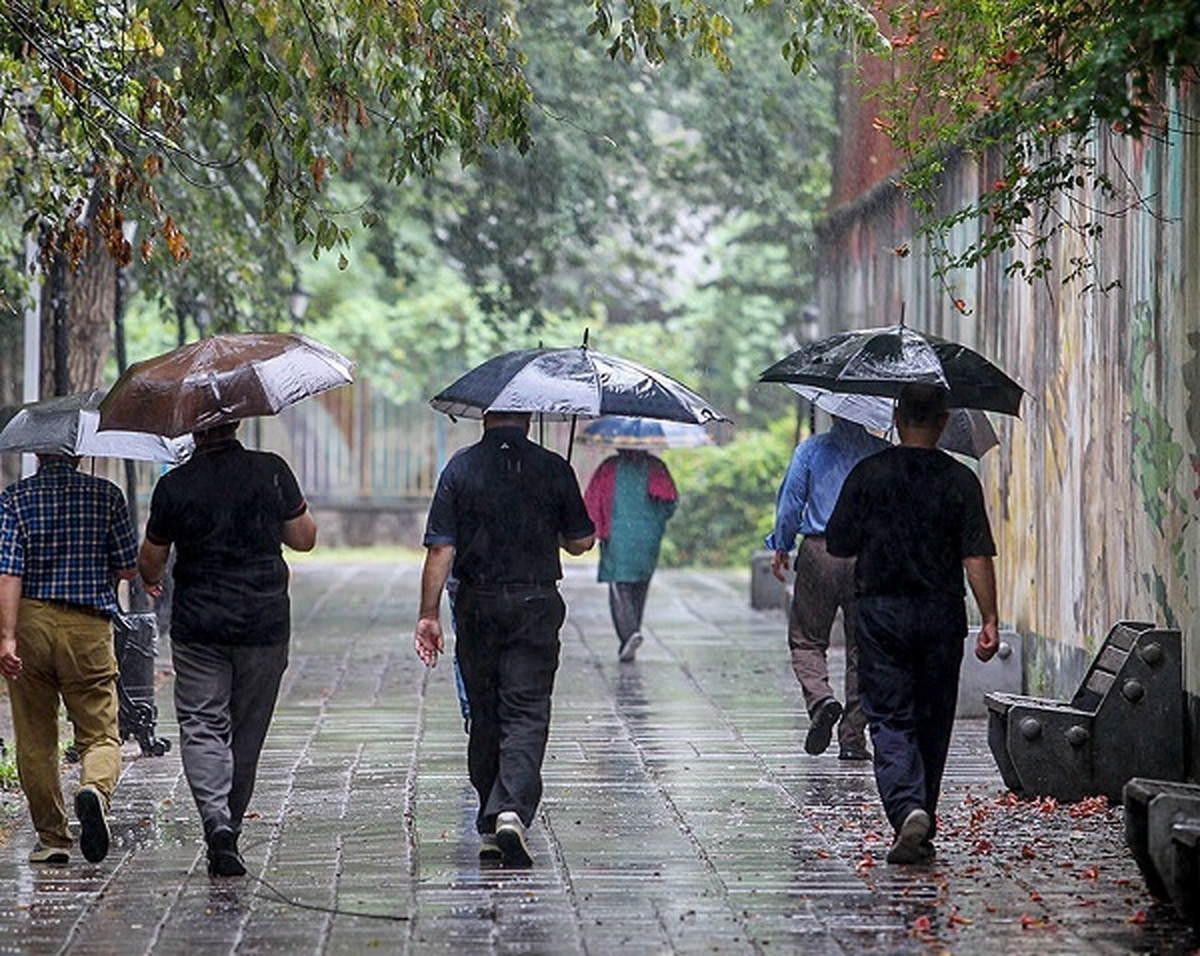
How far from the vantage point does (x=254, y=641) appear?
8.79m

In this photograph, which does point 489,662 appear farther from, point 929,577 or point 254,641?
point 929,577

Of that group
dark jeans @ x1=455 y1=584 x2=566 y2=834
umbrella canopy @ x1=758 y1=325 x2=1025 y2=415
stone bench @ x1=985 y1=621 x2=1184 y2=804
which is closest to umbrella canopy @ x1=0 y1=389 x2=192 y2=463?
dark jeans @ x1=455 y1=584 x2=566 y2=834

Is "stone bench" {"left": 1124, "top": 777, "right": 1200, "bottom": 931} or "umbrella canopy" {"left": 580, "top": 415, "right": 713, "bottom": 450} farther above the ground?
"umbrella canopy" {"left": 580, "top": 415, "right": 713, "bottom": 450}

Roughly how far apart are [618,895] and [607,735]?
4.91 meters

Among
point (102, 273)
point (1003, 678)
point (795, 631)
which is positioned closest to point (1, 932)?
point (795, 631)

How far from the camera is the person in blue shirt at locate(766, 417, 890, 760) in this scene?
11844 millimetres

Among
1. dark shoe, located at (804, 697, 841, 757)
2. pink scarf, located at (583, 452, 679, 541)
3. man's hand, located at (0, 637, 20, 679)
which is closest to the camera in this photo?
man's hand, located at (0, 637, 20, 679)

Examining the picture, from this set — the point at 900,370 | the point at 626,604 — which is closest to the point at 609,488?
the point at 626,604

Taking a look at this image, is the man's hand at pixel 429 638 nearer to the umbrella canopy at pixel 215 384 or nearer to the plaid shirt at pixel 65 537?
the umbrella canopy at pixel 215 384

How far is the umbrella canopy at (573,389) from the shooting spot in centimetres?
908

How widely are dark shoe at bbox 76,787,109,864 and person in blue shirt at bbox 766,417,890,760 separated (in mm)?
4154

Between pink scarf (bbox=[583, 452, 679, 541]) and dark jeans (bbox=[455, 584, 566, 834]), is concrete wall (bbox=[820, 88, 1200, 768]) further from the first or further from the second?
dark jeans (bbox=[455, 584, 566, 834])

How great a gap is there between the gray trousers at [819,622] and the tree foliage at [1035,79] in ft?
6.94

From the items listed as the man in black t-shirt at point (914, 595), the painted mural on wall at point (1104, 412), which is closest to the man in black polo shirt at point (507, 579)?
the man in black t-shirt at point (914, 595)
